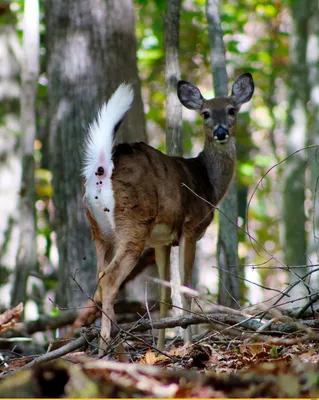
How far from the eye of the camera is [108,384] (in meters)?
2.86

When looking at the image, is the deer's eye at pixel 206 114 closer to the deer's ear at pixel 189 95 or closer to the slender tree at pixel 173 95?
the deer's ear at pixel 189 95

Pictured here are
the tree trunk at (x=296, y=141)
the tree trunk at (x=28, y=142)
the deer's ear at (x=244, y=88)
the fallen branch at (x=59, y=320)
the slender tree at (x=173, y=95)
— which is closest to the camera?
the slender tree at (x=173, y=95)

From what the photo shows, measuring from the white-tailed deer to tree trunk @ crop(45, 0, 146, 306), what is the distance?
123 centimetres

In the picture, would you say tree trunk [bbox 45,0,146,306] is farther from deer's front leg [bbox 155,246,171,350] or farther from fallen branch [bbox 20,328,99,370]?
fallen branch [bbox 20,328,99,370]

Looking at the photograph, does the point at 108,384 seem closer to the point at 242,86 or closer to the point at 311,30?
the point at 242,86

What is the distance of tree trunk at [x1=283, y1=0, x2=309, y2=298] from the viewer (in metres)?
12.5

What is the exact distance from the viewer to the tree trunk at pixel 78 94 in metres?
7.98

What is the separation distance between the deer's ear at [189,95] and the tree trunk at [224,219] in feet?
0.76

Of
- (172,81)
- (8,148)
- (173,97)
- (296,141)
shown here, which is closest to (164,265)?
(173,97)

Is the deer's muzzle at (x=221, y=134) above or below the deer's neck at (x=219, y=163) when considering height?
above

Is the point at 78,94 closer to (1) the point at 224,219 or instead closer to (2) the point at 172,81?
(2) the point at 172,81

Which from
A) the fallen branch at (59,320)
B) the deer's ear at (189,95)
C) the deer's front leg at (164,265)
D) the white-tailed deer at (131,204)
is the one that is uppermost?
the deer's ear at (189,95)

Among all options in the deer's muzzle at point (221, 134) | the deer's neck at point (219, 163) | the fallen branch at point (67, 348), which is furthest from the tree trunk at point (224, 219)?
the fallen branch at point (67, 348)

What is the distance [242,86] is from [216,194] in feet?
4.32
